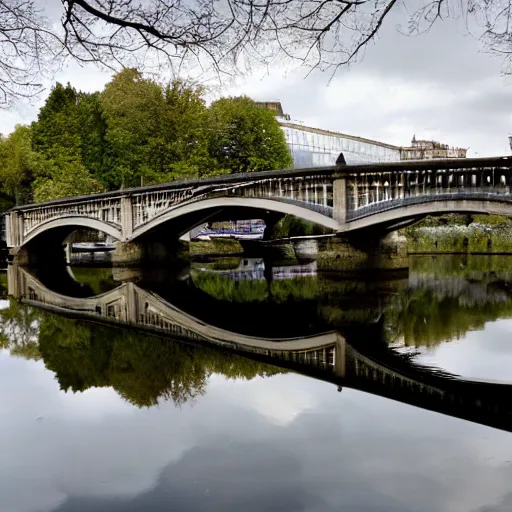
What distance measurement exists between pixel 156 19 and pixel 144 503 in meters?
3.61

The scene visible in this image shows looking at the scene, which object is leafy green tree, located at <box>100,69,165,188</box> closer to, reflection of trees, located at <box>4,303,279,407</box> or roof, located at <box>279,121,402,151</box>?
roof, located at <box>279,121,402,151</box>

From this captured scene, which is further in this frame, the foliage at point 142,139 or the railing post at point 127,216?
the foliage at point 142,139

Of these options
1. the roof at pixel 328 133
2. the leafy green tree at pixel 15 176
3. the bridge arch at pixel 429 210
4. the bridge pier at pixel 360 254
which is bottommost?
the bridge pier at pixel 360 254

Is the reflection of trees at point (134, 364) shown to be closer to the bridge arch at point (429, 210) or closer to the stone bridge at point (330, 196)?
the bridge arch at point (429, 210)

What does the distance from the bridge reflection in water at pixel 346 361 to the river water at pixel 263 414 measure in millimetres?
33

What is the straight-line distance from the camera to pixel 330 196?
2055 centimetres

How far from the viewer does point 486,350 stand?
8.30 meters

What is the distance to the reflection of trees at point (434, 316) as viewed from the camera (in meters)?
9.57

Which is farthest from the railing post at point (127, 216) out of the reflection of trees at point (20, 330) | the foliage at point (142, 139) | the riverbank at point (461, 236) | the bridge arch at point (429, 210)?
the riverbank at point (461, 236)

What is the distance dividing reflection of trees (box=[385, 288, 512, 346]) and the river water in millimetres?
72

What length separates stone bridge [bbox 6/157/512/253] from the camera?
16844 mm

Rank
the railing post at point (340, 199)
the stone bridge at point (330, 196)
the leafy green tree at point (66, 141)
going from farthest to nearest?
the leafy green tree at point (66, 141) < the railing post at point (340, 199) < the stone bridge at point (330, 196)

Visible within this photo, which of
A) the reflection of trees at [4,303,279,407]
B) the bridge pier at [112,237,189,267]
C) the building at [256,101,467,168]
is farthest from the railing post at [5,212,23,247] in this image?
the reflection of trees at [4,303,279,407]

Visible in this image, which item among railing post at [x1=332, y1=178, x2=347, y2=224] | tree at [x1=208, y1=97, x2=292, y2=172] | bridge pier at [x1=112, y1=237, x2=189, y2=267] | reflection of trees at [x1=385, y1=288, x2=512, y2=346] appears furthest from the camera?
tree at [x1=208, y1=97, x2=292, y2=172]
